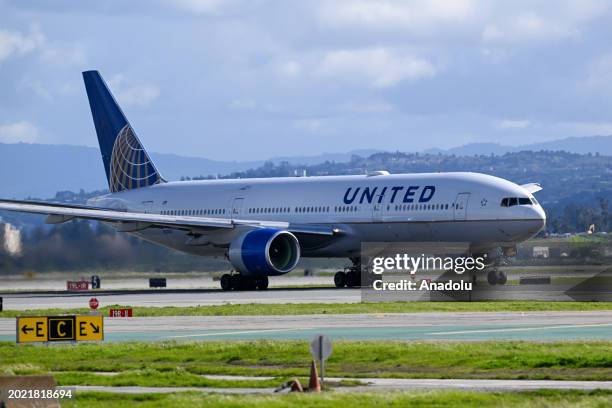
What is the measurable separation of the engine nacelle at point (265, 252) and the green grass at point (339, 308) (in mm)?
10897

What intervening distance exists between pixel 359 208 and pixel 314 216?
2.87 meters

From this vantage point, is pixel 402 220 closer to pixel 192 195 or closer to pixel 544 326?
pixel 192 195

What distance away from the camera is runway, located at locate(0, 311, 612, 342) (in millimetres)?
34000

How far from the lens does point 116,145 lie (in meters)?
74.3

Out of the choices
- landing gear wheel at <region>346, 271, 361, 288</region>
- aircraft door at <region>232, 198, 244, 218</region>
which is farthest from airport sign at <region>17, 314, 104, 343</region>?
aircraft door at <region>232, 198, 244, 218</region>

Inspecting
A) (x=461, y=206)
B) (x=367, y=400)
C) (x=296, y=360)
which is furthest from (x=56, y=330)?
(x=461, y=206)

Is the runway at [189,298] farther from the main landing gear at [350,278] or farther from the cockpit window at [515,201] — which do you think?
the cockpit window at [515,201]

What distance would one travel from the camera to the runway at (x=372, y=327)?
34000 mm

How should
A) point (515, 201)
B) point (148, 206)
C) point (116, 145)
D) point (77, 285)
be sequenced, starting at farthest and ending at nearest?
1. point (116, 145)
2. point (77, 285)
3. point (148, 206)
4. point (515, 201)

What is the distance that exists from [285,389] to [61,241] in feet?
153

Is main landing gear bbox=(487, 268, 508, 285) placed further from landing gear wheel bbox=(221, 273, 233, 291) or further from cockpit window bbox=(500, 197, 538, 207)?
landing gear wheel bbox=(221, 273, 233, 291)

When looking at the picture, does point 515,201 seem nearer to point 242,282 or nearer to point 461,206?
point 461,206

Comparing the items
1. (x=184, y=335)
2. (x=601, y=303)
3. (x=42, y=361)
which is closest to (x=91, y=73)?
(x=601, y=303)

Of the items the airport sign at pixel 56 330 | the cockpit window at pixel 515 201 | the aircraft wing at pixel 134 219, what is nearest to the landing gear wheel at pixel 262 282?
the aircraft wing at pixel 134 219
